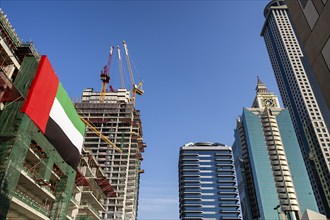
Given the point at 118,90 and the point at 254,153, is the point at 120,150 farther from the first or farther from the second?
the point at 254,153

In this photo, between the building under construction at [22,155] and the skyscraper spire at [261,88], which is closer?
the building under construction at [22,155]

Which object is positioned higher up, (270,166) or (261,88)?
(261,88)

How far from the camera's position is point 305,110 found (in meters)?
158

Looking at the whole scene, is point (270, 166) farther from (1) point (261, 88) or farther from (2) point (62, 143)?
(2) point (62, 143)

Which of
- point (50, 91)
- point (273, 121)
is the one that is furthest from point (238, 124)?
point (50, 91)

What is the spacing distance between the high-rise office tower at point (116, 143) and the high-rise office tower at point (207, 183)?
45976mm

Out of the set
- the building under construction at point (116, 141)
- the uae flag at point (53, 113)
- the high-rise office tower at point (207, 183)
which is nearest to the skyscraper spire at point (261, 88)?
the high-rise office tower at point (207, 183)

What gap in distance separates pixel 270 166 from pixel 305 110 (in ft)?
199

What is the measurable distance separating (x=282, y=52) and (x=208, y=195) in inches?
4436

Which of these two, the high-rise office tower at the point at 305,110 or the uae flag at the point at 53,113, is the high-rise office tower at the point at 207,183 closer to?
the high-rise office tower at the point at 305,110

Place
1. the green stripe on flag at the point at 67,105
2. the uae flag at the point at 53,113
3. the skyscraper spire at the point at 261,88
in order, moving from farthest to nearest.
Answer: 1. the skyscraper spire at the point at 261,88
2. the green stripe on flag at the point at 67,105
3. the uae flag at the point at 53,113

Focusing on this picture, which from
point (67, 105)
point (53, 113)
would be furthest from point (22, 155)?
point (67, 105)

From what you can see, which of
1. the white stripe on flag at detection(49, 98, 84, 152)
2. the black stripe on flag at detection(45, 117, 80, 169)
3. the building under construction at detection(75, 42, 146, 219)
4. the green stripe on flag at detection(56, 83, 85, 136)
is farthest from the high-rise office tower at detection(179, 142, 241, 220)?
the green stripe on flag at detection(56, 83, 85, 136)

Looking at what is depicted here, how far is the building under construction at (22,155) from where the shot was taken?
31545mm
